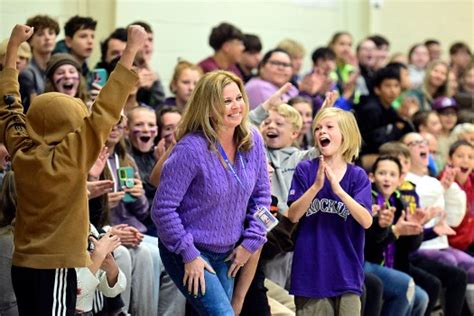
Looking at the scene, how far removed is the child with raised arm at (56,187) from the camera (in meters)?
4.10

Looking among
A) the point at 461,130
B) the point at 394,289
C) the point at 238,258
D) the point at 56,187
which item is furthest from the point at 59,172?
the point at 461,130

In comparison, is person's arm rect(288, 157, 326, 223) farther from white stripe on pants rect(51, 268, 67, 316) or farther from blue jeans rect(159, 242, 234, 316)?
white stripe on pants rect(51, 268, 67, 316)

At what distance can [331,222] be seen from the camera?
5.29 meters

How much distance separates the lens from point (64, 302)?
4188 millimetres

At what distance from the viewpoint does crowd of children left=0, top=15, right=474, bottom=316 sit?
164 inches

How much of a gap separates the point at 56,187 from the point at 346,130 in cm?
185

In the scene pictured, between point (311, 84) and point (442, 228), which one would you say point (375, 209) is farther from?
point (311, 84)

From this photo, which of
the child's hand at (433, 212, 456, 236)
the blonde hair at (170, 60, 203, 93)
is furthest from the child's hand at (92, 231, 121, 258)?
the child's hand at (433, 212, 456, 236)

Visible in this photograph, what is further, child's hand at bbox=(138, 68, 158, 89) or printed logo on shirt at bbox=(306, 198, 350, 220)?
child's hand at bbox=(138, 68, 158, 89)

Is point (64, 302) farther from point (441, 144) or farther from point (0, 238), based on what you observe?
point (441, 144)

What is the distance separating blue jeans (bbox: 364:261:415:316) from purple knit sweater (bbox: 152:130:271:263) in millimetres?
1722

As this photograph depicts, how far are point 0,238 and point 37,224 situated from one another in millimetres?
707

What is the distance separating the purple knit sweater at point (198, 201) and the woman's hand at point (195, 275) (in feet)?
0.11

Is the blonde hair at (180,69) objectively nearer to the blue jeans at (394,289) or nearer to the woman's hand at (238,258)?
the blue jeans at (394,289)
